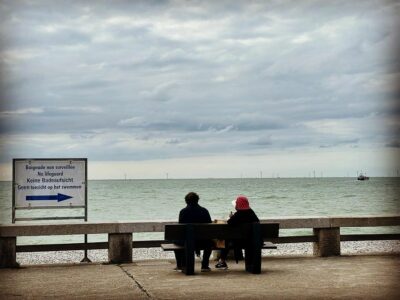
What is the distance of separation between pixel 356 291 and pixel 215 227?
256 centimetres

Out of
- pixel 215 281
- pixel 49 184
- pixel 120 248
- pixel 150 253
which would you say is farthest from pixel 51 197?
pixel 150 253

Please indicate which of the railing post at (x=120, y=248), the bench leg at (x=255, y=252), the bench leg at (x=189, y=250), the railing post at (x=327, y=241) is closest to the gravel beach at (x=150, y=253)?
the railing post at (x=327, y=241)

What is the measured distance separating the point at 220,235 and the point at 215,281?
931 millimetres

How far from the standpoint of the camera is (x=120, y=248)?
11430mm

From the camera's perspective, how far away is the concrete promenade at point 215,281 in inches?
319

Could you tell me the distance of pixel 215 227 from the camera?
9984 millimetres

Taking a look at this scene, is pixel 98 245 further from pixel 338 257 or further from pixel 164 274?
pixel 338 257

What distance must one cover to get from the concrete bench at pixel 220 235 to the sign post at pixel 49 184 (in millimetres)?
2884

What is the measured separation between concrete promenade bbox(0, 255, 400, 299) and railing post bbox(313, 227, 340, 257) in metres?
0.45

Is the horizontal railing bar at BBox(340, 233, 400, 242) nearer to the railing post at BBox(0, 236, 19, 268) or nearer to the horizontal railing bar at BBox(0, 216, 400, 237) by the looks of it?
the horizontal railing bar at BBox(0, 216, 400, 237)

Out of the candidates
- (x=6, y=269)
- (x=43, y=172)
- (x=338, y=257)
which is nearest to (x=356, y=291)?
(x=338, y=257)

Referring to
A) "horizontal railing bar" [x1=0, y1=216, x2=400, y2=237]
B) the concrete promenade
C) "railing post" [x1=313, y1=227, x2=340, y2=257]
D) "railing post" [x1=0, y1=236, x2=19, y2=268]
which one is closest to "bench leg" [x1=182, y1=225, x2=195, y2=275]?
the concrete promenade

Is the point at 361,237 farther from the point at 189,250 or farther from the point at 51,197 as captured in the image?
the point at 51,197

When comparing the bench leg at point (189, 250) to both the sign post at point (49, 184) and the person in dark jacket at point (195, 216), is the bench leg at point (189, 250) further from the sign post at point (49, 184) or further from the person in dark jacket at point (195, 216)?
the sign post at point (49, 184)
